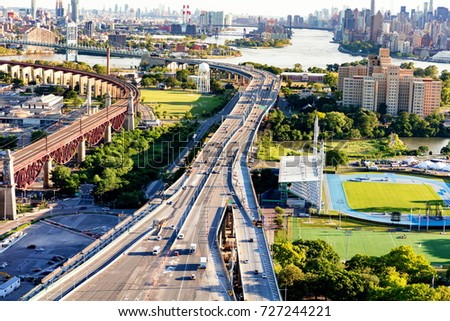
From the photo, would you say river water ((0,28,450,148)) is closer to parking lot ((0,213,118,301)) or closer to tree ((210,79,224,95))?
tree ((210,79,224,95))

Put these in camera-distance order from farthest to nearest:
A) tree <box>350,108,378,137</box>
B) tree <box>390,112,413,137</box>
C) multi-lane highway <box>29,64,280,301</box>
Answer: tree <box>390,112,413,137</box> → tree <box>350,108,378,137</box> → multi-lane highway <box>29,64,280,301</box>

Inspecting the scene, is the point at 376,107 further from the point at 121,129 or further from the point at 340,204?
the point at 340,204

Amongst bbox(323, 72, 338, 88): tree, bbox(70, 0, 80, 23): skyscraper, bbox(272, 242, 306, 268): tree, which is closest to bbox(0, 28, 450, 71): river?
bbox(70, 0, 80, 23): skyscraper

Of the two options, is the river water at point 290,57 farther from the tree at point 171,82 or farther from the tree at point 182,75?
the tree at point 171,82

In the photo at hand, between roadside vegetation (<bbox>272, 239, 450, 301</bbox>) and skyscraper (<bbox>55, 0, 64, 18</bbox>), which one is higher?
skyscraper (<bbox>55, 0, 64, 18</bbox>)

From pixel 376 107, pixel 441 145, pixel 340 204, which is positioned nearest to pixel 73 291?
pixel 340 204

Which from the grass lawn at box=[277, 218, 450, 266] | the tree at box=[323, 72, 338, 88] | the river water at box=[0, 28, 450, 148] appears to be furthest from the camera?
the river water at box=[0, 28, 450, 148]

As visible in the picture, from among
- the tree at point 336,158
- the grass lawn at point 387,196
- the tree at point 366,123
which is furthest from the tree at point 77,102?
the grass lawn at point 387,196

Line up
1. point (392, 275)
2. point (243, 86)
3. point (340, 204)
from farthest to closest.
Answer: point (243, 86) < point (340, 204) < point (392, 275)
